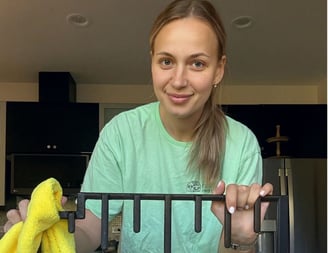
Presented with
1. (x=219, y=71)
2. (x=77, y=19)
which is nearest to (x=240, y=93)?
(x=77, y=19)

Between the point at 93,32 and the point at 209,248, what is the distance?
8.16 feet

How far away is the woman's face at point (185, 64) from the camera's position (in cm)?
69

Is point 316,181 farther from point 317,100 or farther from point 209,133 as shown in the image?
point 209,133

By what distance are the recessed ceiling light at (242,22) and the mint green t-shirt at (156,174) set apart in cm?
216

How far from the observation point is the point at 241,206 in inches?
22.3

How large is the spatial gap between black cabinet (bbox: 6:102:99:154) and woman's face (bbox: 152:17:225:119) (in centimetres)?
358

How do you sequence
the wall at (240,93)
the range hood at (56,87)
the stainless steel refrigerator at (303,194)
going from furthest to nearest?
the wall at (240,93) < the range hood at (56,87) < the stainless steel refrigerator at (303,194)

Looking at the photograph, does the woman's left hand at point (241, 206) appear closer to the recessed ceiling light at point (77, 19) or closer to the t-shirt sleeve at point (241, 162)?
the t-shirt sleeve at point (241, 162)

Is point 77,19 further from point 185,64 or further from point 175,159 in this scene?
point 185,64

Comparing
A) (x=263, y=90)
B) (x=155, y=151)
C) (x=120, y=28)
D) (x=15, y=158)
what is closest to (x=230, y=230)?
(x=155, y=151)

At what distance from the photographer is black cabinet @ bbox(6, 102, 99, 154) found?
4246mm

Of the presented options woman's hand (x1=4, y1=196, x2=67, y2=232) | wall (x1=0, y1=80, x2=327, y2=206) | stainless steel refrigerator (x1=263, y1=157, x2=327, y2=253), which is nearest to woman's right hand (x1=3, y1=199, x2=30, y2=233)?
woman's hand (x1=4, y1=196, x2=67, y2=232)

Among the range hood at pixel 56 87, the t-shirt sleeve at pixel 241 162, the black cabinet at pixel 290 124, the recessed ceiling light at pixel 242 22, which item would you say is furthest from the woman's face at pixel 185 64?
the black cabinet at pixel 290 124

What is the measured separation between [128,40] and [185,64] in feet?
8.84
